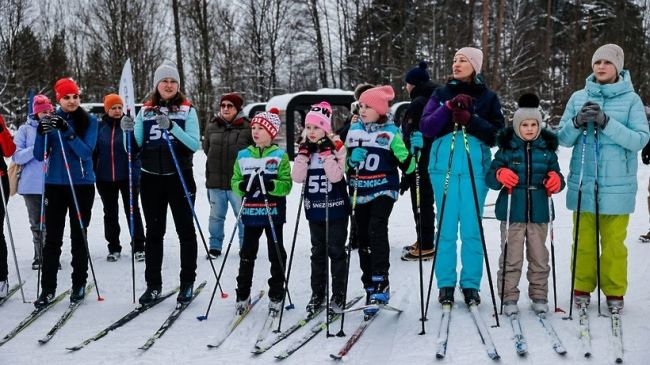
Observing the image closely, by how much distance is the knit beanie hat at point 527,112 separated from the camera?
416cm

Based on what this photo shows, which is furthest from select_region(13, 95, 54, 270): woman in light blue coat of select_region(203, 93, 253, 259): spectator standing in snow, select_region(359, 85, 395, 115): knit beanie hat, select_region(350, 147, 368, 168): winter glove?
select_region(359, 85, 395, 115): knit beanie hat

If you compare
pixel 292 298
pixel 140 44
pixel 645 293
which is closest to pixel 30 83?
pixel 140 44

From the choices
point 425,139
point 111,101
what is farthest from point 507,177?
point 111,101

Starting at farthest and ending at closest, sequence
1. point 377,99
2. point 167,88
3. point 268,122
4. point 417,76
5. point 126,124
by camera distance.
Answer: point 417,76, point 126,124, point 167,88, point 268,122, point 377,99

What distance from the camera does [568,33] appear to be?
30.4 m

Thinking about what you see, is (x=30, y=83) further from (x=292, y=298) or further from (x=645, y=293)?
(x=645, y=293)

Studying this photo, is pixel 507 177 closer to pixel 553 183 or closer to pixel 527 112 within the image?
pixel 553 183

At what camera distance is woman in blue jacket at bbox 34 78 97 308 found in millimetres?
4773

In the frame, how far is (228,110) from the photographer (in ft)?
21.0

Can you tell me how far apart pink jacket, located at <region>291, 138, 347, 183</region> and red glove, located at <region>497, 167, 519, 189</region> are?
1.14 metres

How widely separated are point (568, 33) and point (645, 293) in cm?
2904

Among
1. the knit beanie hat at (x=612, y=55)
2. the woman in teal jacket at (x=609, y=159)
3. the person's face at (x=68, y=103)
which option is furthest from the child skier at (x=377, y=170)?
the person's face at (x=68, y=103)

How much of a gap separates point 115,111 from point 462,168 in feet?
13.2

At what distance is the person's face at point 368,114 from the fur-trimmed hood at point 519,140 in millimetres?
937
